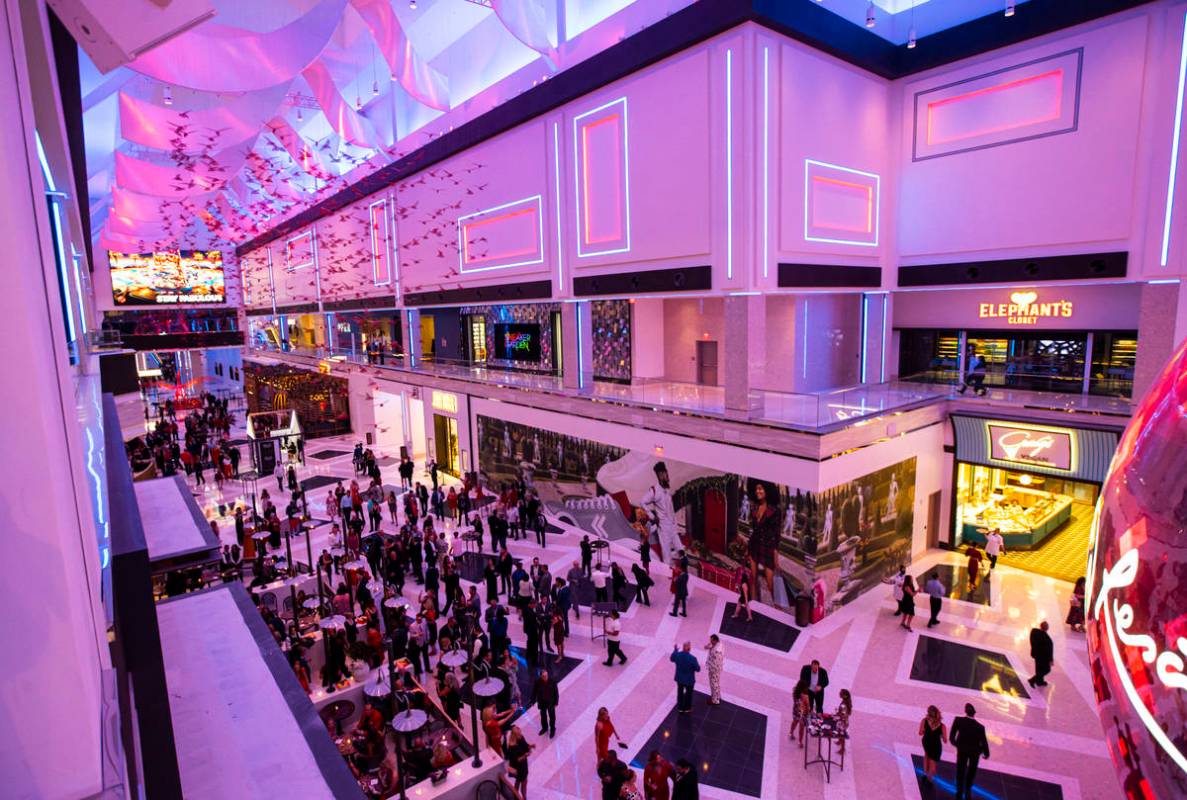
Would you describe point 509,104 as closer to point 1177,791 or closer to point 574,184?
point 574,184

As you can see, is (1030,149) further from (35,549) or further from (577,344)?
(35,549)

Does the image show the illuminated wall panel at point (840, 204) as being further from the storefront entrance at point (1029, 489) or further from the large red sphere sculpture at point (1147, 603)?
the large red sphere sculpture at point (1147, 603)

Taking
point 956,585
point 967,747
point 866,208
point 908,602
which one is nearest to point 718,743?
point 967,747

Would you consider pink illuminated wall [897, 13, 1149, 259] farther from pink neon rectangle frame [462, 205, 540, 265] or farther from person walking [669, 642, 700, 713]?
person walking [669, 642, 700, 713]

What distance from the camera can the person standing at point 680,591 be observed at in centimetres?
1165

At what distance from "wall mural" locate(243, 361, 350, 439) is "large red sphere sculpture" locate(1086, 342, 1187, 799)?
29751 mm

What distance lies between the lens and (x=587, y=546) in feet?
44.1

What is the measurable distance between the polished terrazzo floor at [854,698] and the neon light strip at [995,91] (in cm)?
897

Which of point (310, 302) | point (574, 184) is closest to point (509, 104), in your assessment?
point (574, 184)

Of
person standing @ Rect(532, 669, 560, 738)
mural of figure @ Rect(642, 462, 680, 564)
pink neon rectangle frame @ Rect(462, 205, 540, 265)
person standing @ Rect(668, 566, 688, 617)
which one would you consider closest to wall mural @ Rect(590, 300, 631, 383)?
pink neon rectangle frame @ Rect(462, 205, 540, 265)

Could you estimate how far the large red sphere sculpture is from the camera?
3.96 ft

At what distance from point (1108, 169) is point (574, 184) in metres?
10.4

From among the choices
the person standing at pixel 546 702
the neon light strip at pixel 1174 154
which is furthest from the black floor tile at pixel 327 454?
the neon light strip at pixel 1174 154

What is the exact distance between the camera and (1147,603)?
4.25 feet
